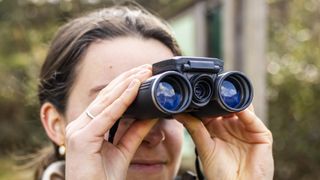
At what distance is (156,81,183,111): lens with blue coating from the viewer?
5.08 ft

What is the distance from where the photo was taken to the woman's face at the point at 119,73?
6.11 ft

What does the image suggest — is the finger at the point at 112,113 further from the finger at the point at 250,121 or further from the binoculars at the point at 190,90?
the finger at the point at 250,121

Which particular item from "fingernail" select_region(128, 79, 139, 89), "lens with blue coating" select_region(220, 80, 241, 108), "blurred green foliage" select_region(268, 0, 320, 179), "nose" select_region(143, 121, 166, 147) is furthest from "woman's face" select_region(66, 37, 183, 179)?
"blurred green foliage" select_region(268, 0, 320, 179)

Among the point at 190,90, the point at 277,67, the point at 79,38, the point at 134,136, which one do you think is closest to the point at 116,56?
the point at 79,38

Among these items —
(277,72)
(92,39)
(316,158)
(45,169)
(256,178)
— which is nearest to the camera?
(256,178)

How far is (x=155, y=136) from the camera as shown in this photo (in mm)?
1876

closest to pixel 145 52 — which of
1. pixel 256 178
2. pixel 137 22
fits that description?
pixel 137 22

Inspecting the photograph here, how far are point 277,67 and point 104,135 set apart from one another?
6.62 m

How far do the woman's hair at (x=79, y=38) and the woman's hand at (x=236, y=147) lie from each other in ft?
1.19

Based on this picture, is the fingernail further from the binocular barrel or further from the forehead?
the forehead

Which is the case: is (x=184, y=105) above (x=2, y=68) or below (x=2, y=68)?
above

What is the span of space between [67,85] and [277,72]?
618 cm

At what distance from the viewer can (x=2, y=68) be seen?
8234mm

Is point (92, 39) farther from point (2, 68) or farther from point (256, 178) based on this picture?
point (2, 68)
